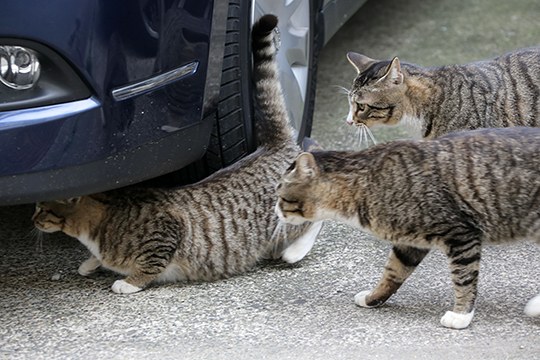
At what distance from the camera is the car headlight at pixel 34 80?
3.46 m

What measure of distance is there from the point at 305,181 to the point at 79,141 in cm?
87

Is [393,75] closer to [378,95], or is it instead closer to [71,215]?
[378,95]

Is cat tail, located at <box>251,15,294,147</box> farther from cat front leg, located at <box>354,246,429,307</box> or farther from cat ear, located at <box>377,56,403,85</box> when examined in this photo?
cat front leg, located at <box>354,246,429,307</box>

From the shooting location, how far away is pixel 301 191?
388 cm

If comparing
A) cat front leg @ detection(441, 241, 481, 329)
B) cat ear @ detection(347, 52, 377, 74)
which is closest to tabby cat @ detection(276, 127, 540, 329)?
cat front leg @ detection(441, 241, 481, 329)

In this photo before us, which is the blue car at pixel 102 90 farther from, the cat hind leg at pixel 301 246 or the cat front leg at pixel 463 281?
the cat front leg at pixel 463 281

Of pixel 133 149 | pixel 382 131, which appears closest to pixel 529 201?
pixel 133 149

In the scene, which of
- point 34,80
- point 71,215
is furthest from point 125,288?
point 34,80

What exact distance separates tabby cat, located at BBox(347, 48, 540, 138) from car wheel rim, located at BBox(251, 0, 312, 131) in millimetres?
286

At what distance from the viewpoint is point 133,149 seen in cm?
371

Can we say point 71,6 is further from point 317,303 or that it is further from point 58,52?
point 317,303

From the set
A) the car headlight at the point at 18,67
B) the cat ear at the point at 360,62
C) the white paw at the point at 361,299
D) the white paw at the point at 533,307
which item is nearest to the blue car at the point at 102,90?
the car headlight at the point at 18,67

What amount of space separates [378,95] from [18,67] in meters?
1.95

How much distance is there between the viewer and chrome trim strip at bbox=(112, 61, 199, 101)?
3588 mm
